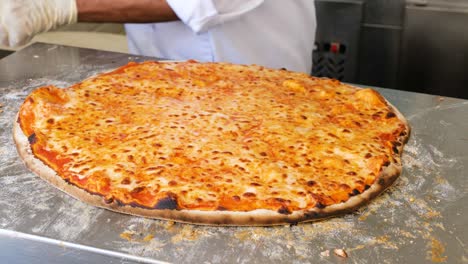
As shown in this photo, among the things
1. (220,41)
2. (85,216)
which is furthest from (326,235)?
(220,41)

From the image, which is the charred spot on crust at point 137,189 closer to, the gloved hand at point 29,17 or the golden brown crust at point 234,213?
the golden brown crust at point 234,213

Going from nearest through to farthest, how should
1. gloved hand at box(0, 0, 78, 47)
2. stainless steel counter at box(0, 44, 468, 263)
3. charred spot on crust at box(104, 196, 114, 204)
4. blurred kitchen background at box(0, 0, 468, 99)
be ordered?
stainless steel counter at box(0, 44, 468, 263)
charred spot on crust at box(104, 196, 114, 204)
gloved hand at box(0, 0, 78, 47)
blurred kitchen background at box(0, 0, 468, 99)

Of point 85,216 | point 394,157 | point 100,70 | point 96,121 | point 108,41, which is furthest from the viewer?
point 108,41

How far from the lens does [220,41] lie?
86.1 inches

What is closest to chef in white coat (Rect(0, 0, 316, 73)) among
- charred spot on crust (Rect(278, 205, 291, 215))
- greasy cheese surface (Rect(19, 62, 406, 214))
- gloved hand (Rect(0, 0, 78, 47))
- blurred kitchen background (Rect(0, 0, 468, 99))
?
gloved hand (Rect(0, 0, 78, 47))

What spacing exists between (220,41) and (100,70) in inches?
16.9

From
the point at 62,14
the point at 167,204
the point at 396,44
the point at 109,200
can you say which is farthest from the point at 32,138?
the point at 396,44

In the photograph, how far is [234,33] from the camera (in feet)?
7.30

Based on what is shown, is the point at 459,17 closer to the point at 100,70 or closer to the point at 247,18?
the point at 247,18

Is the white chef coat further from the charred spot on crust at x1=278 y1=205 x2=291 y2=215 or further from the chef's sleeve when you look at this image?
the charred spot on crust at x1=278 y1=205 x2=291 y2=215

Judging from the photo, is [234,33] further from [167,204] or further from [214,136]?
[167,204]

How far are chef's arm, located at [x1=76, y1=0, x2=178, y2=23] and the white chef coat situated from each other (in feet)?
0.18

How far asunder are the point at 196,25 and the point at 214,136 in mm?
647

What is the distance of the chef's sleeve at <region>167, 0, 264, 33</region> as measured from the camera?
2.03 metres
